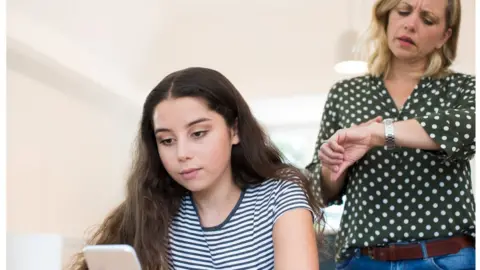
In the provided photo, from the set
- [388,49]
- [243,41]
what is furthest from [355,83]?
[243,41]

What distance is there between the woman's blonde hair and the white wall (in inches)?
23.7

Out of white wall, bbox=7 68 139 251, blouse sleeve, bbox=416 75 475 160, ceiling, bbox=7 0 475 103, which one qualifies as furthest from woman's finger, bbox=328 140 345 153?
ceiling, bbox=7 0 475 103

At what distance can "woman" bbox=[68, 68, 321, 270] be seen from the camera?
0.80 metres

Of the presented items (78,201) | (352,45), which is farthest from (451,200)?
(352,45)

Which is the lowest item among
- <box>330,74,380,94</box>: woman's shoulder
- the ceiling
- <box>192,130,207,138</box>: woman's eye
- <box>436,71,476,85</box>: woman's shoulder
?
<box>192,130,207,138</box>: woman's eye

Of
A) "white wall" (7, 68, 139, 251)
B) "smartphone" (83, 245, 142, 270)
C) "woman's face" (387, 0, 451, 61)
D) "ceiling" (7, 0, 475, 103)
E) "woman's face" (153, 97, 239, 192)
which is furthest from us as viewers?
"ceiling" (7, 0, 475, 103)

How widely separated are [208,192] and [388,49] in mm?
344

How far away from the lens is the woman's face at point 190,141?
798 millimetres

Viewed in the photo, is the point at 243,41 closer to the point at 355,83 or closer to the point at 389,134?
the point at 355,83

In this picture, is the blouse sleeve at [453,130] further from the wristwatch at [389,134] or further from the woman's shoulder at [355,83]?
the woman's shoulder at [355,83]

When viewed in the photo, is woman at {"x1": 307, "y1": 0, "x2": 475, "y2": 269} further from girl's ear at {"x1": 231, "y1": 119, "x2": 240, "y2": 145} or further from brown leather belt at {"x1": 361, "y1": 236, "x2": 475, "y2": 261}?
girl's ear at {"x1": 231, "y1": 119, "x2": 240, "y2": 145}

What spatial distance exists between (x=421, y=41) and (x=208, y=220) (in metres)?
0.39

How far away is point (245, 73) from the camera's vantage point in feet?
5.67

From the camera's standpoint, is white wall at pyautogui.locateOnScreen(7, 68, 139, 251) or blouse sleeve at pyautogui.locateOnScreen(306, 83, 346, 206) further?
white wall at pyautogui.locateOnScreen(7, 68, 139, 251)
